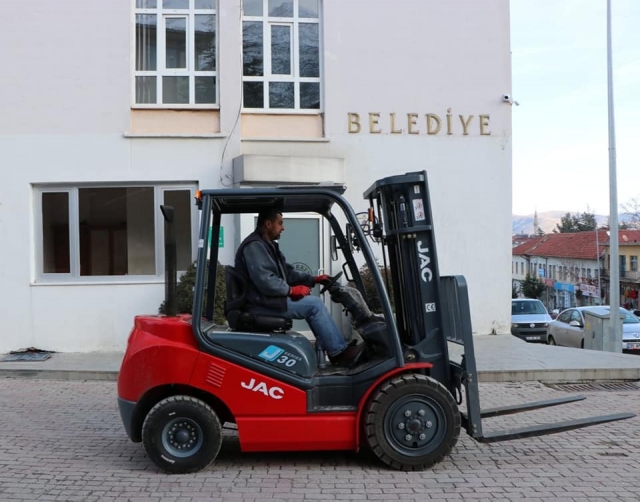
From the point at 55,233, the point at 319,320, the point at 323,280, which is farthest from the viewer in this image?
the point at 55,233

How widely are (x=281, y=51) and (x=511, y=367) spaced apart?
7292 millimetres

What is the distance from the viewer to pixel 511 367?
37.7ft

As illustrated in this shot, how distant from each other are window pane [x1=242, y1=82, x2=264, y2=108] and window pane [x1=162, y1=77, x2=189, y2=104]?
1.10 meters

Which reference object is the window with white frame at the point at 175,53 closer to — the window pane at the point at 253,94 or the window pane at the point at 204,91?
the window pane at the point at 204,91

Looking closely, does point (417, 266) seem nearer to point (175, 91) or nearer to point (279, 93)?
point (279, 93)

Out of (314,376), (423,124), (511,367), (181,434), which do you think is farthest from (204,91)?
(181,434)

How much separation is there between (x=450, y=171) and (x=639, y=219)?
70.6 meters

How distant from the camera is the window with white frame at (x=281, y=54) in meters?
14.3

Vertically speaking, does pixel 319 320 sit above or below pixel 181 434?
above

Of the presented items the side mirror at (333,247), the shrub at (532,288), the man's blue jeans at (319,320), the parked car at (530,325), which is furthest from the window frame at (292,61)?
the shrub at (532,288)

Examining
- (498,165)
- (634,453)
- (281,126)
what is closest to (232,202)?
(634,453)

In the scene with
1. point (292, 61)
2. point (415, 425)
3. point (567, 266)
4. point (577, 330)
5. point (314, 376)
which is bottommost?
point (567, 266)

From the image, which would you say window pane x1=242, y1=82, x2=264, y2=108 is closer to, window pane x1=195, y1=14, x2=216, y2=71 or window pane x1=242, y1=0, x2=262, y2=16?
window pane x1=195, y1=14, x2=216, y2=71

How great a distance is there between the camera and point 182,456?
6.23 metres
